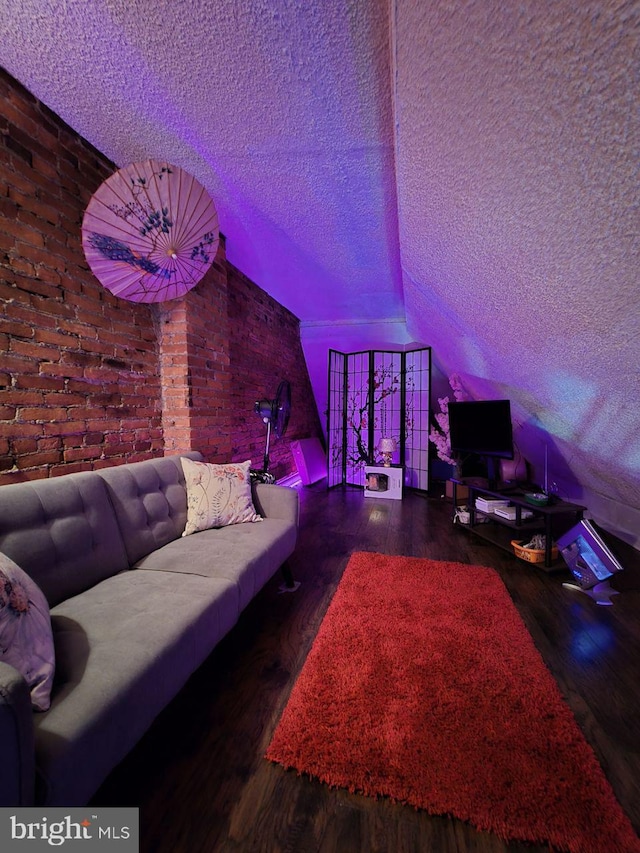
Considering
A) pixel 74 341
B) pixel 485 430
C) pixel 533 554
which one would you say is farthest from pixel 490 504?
pixel 74 341

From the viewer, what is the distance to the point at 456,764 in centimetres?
107

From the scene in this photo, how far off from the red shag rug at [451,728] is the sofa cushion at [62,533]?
1.02 metres

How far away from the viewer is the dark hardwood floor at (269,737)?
2.98 ft

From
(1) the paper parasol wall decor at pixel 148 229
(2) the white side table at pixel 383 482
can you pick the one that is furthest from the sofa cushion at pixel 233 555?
(2) the white side table at pixel 383 482

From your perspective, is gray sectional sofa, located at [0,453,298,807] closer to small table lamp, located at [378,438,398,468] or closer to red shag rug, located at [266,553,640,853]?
red shag rug, located at [266,553,640,853]

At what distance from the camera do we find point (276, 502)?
7.25 feet

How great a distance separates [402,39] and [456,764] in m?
2.41

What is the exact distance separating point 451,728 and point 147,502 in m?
1.73

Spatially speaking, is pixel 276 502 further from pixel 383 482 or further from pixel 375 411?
pixel 375 411

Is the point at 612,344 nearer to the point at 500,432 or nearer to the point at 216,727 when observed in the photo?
the point at 500,432

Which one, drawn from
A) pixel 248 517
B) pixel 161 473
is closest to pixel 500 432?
pixel 248 517

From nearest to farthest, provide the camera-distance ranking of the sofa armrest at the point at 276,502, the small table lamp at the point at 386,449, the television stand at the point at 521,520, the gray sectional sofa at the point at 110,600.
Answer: the gray sectional sofa at the point at 110,600, the sofa armrest at the point at 276,502, the television stand at the point at 521,520, the small table lamp at the point at 386,449

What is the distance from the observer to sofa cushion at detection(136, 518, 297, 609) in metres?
1.52

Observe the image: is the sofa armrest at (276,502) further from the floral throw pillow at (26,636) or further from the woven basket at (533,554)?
the woven basket at (533,554)
